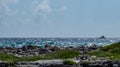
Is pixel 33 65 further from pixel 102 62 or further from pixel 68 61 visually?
pixel 102 62

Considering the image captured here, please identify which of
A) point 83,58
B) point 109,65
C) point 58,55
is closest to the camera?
point 109,65

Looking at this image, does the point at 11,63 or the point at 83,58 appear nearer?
the point at 11,63

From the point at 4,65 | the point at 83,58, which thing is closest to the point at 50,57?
the point at 83,58

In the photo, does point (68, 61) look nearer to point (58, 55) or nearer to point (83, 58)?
point (83, 58)

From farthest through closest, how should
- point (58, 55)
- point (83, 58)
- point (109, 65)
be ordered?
point (58, 55)
point (83, 58)
point (109, 65)

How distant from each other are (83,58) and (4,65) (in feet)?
16.1

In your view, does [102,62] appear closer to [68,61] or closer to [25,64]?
[68,61]

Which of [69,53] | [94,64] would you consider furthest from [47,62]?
[69,53]

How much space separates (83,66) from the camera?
26438 mm

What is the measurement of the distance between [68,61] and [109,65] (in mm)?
2325

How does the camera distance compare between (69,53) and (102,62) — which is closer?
(102,62)

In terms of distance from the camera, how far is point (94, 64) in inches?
1038

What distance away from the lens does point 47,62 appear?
88.9ft

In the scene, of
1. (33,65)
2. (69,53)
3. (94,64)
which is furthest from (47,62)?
(69,53)
